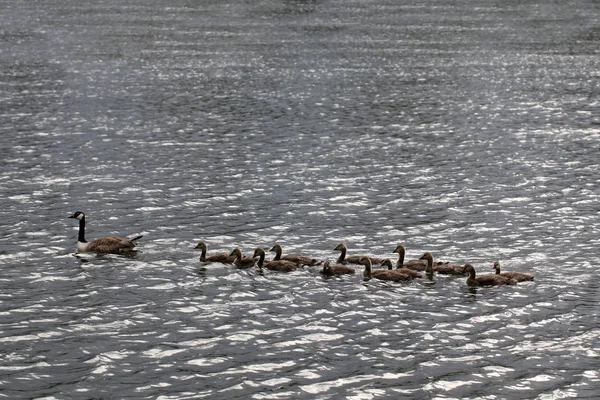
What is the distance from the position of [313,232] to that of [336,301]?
9.30 metres

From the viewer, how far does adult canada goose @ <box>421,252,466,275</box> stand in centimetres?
3784

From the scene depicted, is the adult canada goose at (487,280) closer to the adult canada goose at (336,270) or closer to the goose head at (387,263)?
the goose head at (387,263)

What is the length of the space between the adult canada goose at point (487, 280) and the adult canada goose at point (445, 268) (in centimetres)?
75

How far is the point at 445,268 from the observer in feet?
124

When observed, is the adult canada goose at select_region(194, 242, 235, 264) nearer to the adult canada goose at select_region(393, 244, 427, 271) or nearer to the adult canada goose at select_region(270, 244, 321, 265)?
the adult canada goose at select_region(270, 244, 321, 265)

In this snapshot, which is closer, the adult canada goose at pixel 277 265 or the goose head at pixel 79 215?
the adult canada goose at pixel 277 265

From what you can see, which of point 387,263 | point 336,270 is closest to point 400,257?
point 387,263

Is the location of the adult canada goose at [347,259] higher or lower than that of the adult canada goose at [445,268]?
higher

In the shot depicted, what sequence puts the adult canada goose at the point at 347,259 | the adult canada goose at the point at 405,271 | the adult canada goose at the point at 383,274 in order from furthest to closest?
the adult canada goose at the point at 347,259, the adult canada goose at the point at 405,271, the adult canada goose at the point at 383,274

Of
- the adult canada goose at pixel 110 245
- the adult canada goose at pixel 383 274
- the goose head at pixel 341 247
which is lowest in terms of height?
the adult canada goose at pixel 383 274

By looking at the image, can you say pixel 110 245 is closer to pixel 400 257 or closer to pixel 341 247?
pixel 341 247

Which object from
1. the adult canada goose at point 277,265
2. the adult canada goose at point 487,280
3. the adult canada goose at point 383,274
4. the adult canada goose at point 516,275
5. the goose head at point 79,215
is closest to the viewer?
the adult canada goose at point 487,280

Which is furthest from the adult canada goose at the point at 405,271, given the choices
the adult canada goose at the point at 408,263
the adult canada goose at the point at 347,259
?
the adult canada goose at the point at 347,259

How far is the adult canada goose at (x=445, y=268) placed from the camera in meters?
Result: 37.8
